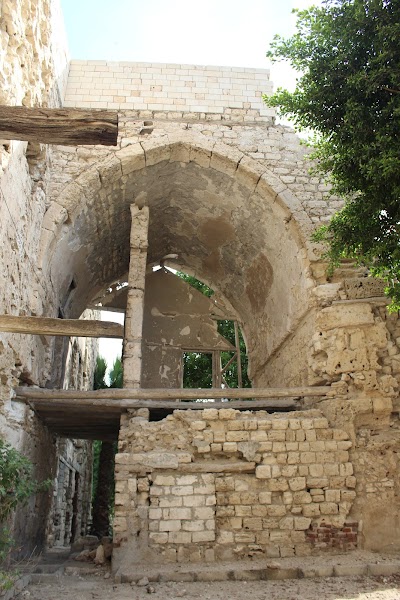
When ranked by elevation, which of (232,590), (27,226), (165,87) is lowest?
(232,590)

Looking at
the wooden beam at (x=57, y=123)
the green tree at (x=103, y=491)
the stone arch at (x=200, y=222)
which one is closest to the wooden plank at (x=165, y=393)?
the stone arch at (x=200, y=222)

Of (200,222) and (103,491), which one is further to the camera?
(103,491)

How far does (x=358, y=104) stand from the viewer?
5711 millimetres

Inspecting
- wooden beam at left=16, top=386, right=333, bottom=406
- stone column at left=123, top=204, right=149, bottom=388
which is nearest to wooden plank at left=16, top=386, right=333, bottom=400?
wooden beam at left=16, top=386, right=333, bottom=406

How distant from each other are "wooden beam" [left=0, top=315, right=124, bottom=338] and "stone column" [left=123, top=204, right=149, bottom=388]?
1130 mm

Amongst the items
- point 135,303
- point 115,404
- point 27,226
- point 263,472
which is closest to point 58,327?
point 115,404

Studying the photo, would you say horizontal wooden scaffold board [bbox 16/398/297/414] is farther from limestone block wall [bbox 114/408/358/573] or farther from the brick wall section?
the brick wall section

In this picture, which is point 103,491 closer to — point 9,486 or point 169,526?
point 169,526

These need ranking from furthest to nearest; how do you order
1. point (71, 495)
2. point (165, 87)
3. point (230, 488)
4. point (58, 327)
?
point (71, 495)
point (165, 87)
point (230, 488)
point (58, 327)

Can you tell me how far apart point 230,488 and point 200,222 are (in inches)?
219

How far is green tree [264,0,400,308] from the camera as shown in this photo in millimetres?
5460

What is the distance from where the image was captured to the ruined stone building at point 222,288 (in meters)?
6.22

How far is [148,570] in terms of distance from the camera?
225 inches

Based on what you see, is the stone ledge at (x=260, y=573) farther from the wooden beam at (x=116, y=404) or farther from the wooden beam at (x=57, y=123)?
the wooden beam at (x=57, y=123)
